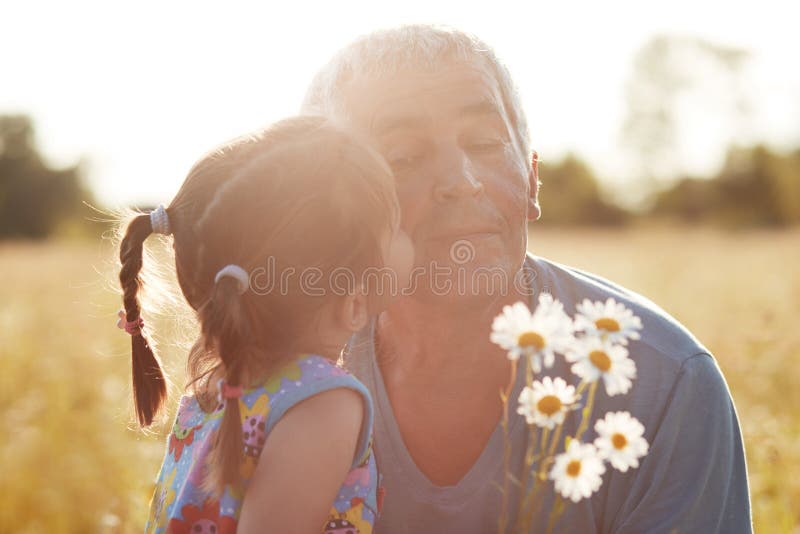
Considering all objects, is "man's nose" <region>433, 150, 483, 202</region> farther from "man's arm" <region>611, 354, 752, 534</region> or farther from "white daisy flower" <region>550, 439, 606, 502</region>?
"white daisy flower" <region>550, 439, 606, 502</region>

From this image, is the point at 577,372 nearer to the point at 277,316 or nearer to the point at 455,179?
the point at 277,316

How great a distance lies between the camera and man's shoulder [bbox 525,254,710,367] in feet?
6.81

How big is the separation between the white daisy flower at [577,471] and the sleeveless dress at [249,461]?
1.52 ft

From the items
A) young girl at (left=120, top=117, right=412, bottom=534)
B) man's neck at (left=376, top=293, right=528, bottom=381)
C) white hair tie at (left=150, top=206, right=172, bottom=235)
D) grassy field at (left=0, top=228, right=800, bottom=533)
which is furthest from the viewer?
grassy field at (left=0, top=228, right=800, bottom=533)

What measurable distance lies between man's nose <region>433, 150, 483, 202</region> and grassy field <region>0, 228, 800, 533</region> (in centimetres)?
88

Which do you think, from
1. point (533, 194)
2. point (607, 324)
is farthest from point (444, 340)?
point (607, 324)

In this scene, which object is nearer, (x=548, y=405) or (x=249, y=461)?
(x=548, y=405)

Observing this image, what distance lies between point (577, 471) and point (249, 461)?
2.19ft

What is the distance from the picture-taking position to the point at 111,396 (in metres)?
4.52

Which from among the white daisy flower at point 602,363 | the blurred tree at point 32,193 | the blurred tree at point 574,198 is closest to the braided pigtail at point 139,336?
the white daisy flower at point 602,363

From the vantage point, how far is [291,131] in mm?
1804

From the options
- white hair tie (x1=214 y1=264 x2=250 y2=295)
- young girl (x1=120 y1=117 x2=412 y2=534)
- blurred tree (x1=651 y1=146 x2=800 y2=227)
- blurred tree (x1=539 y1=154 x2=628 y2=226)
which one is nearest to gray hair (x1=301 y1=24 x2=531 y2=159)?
young girl (x1=120 y1=117 x2=412 y2=534)

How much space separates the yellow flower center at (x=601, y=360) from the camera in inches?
53.6

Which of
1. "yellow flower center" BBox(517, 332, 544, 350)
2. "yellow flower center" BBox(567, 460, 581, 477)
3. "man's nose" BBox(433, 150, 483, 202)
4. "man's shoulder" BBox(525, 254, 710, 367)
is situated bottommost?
"man's shoulder" BBox(525, 254, 710, 367)
